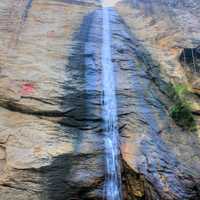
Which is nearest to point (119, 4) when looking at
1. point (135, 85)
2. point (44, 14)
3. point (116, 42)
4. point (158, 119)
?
point (44, 14)

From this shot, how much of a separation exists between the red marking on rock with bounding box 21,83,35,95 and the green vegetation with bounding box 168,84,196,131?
3487 mm

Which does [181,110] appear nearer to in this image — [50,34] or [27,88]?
[27,88]

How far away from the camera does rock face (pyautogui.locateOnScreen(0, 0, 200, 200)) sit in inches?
201

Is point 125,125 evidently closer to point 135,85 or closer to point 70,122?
point 70,122

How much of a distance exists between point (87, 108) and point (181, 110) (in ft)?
8.18

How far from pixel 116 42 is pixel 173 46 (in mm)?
1981

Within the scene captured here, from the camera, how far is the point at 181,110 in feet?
24.3

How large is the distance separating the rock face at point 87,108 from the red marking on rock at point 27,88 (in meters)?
0.02

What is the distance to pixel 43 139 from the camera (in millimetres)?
5648

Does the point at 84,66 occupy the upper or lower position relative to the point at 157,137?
upper

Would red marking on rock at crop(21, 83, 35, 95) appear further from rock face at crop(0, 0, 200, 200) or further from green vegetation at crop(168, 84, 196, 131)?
green vegetation at crop(168, 84, 196, 131)

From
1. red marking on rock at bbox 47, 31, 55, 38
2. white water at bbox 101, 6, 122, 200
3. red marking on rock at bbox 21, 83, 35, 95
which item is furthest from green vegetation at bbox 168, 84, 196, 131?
red marking on rock at bbox 47, 31, 55, 38

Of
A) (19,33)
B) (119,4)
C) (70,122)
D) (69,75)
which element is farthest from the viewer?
(119,4)

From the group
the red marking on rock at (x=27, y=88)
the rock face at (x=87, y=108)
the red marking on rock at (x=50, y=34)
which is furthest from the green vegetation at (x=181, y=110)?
the red marking on rock at (x=50, y=34)
